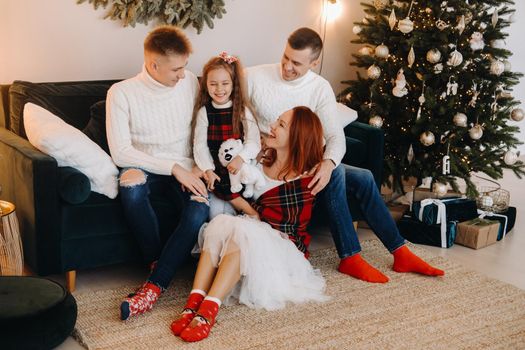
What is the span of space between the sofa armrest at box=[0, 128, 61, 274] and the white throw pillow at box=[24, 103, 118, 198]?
2.3 inches

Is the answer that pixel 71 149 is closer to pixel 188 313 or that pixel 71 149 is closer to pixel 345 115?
pixel 188 313

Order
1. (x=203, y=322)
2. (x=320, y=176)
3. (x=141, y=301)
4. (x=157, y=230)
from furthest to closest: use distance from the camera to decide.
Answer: (x=320, y=176) < (x=157, y=230) < (x=141, y=301) < (x=203, y=322)

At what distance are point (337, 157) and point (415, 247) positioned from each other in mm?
809

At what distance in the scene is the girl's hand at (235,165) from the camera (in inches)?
111

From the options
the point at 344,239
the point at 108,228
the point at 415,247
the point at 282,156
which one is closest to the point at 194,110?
the point at 282,156

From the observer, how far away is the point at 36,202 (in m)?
2.51

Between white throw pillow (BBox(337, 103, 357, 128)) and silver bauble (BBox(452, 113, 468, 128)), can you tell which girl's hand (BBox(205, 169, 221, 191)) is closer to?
white throw pillow (BBox(337, 103, 357, 128))

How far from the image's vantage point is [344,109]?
3713 mm

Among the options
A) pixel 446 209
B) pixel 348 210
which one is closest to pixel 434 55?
pixel 446 209

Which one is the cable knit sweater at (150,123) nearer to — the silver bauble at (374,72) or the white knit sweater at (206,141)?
the white knit sweater at (206,141)

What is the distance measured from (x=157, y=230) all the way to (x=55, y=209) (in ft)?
1.43

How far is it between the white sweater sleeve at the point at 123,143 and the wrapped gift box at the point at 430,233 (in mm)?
1458

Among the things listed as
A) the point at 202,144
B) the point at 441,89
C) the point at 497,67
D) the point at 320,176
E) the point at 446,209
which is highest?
the point at 497,67

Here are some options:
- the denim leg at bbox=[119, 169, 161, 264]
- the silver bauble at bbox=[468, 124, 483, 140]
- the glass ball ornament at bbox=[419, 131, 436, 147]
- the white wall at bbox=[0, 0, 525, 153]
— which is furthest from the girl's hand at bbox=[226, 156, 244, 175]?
the silver bauble at bbox=[468, 124, 483, 140]
